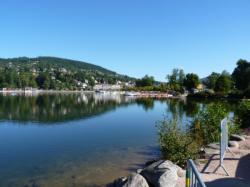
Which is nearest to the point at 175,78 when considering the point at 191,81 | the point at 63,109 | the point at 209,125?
the point at 191,81

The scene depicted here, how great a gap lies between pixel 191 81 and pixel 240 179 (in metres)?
125

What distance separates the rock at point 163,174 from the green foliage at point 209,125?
764 cm

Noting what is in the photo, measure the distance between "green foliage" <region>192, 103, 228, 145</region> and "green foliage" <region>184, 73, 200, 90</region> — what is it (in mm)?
111869

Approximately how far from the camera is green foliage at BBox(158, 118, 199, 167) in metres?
13.1

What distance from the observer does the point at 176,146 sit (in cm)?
1361

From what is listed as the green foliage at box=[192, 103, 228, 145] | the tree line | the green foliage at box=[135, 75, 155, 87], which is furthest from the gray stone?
the green foliage at box=[135, 75, 155, 87]

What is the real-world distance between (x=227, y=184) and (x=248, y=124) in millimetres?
18318

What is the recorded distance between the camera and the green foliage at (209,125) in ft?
59.1

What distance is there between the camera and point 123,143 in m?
22.8

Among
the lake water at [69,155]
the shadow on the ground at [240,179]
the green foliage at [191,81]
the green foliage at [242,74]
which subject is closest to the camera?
the shadow on the ground at [240,179]

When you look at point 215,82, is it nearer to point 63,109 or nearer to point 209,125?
point 63,109

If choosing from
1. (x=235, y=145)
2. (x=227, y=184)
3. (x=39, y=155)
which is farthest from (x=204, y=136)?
(x=227, y=184)

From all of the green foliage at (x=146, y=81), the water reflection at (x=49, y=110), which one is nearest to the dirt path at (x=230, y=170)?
the water reflection at (x=49, y=110)

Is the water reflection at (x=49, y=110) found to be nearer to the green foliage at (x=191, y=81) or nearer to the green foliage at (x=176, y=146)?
the green foliage at (x=176, y=146)
